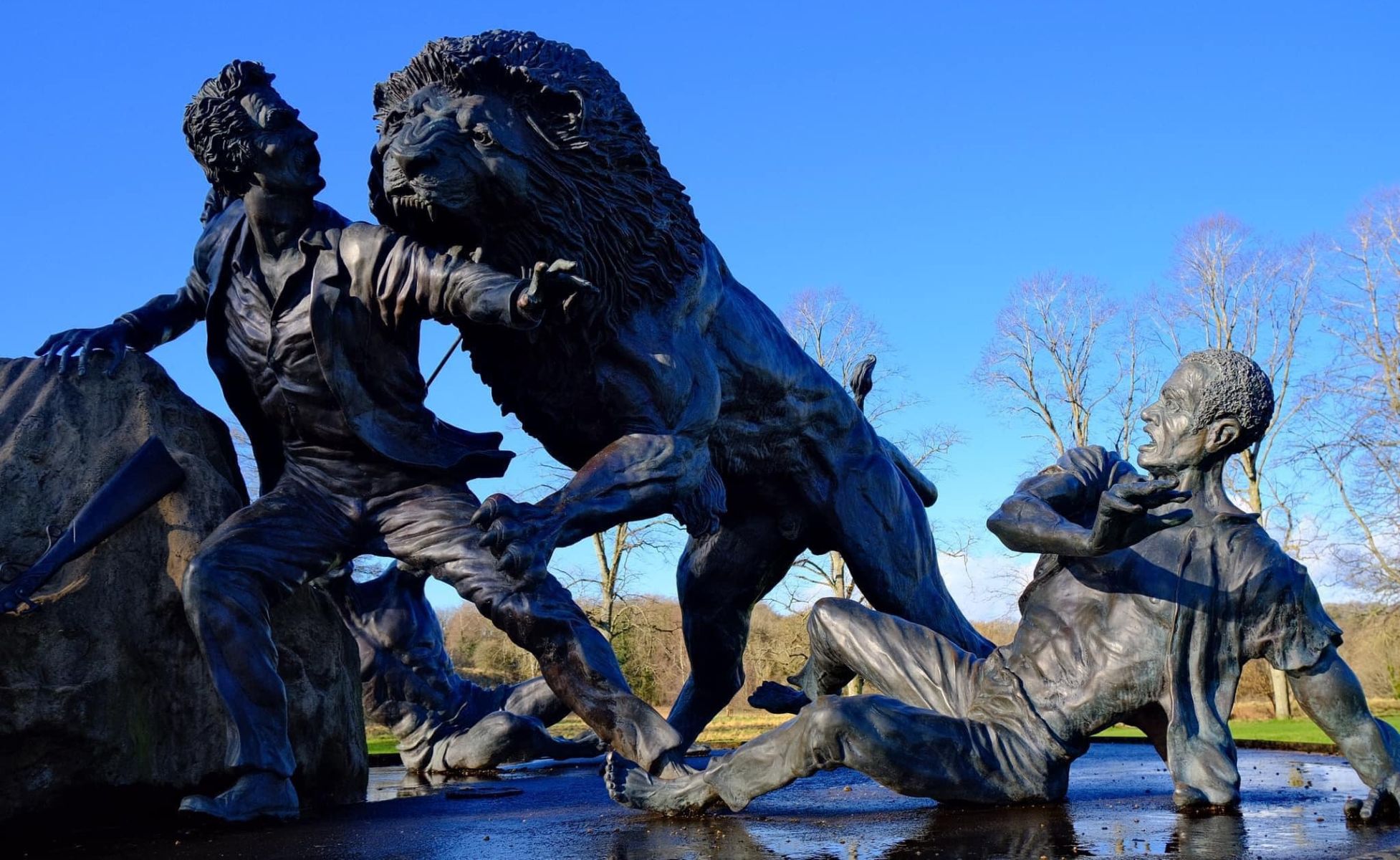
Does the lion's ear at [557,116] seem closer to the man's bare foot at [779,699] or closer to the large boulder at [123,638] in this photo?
the large boulder at [123,638]

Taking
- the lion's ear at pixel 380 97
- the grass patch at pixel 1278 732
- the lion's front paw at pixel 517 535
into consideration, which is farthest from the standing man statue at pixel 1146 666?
the grass patch at pixel 1278 732

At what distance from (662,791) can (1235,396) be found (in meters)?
1.97

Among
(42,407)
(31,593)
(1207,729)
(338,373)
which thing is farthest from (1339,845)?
(42,407)

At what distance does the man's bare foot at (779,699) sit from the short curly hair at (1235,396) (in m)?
1.81

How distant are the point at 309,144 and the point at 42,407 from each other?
1.33 metres

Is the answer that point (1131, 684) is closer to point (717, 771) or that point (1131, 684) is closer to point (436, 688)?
point (717, 771)

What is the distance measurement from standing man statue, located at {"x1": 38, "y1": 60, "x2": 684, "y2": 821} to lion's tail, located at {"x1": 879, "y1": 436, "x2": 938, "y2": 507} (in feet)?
5.66

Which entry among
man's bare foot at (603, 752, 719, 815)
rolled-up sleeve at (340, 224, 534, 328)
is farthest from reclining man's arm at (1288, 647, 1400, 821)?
rolled-up sleeve at (340, 224, 534, 328)

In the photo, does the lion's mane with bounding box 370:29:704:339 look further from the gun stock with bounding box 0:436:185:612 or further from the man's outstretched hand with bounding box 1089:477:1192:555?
the man's outstretched hand with bounding box 1089:477:1192:555

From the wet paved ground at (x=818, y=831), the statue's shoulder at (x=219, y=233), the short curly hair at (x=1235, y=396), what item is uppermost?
the statue's shoulder at (x=219, y=233)

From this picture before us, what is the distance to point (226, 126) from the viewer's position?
15.5ft

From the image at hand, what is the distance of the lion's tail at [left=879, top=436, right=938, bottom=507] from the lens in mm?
5688

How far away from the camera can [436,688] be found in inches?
296

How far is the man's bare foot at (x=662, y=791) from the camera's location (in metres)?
3.80
